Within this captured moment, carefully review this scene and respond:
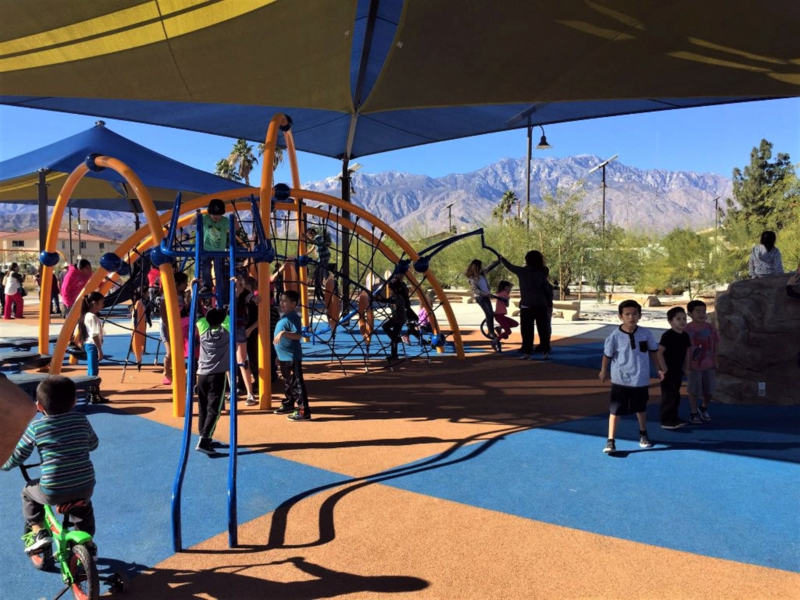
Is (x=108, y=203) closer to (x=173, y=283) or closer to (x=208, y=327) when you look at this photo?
(x=173, y=283)

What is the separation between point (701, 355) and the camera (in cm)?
640

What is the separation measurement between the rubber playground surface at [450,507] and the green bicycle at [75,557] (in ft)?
0.84

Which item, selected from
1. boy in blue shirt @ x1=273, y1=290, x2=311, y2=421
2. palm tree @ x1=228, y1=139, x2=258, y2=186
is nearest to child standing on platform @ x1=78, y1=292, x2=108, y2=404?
boy in blue shirt @ x1=273, y1=290, x2=311, y2=421

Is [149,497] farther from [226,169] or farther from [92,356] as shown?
[226,169]

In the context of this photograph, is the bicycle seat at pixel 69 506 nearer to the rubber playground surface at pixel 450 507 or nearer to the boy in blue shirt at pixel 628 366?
the rubber playground surface at pixel 450 507


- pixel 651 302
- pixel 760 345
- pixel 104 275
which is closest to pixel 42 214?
pixel 104 275

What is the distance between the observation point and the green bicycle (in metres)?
2.87

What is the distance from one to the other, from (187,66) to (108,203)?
57.8 ft

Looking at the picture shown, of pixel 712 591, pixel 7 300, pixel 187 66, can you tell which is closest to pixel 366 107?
pixel 187 66

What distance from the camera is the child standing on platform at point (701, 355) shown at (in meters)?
6.39

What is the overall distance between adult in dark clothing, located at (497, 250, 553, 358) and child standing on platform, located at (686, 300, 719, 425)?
4.35m

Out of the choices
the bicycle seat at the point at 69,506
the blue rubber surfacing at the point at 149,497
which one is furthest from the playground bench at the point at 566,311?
the bicycle seat at the point at 69,506

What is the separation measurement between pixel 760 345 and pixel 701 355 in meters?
1.51

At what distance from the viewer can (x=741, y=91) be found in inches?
325
